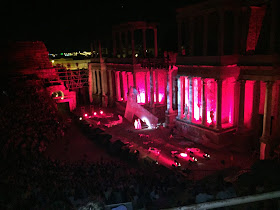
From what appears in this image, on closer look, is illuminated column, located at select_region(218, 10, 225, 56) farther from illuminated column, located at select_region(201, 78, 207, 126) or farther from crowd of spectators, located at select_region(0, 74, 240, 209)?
crowd of spectators, located at select_region(0, 74, 240, 209)

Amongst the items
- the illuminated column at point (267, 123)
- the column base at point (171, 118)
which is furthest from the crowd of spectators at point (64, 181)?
the column base at point (171, 118)

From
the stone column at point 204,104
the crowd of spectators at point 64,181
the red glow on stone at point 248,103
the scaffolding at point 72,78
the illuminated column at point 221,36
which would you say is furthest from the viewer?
the scaffolding at point 72,78

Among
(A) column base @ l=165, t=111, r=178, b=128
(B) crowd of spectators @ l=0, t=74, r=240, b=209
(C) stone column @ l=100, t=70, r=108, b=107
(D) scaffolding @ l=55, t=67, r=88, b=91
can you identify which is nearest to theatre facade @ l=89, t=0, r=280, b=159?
(A) column base @ l=165, t=111, r=178, b=128

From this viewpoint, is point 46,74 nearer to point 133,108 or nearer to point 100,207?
point 133,108

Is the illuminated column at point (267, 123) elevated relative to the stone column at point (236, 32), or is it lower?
lower

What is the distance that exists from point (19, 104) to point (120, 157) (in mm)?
12289

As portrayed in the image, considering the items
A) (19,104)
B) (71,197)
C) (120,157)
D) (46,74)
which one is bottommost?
(120,157)

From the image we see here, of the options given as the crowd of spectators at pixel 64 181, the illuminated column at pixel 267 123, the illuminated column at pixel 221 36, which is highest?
the illuminated column at pixel 221 36

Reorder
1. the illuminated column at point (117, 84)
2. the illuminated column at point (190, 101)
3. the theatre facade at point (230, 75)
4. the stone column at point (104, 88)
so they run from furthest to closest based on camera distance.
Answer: the stone column at point (104, 88) < the illuminated column at point (117, 84) < the illuminated column at point (190, 101) < the theatre facade at point (230, 75)

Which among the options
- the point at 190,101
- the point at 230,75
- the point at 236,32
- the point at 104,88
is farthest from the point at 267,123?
the point at 104,88

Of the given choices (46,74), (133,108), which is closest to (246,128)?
(133,108)

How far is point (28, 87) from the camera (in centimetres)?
2952

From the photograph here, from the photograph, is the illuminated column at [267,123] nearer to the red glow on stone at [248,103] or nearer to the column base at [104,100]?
the red glow on stone at [248,103]

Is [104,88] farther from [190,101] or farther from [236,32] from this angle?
[236,32]
